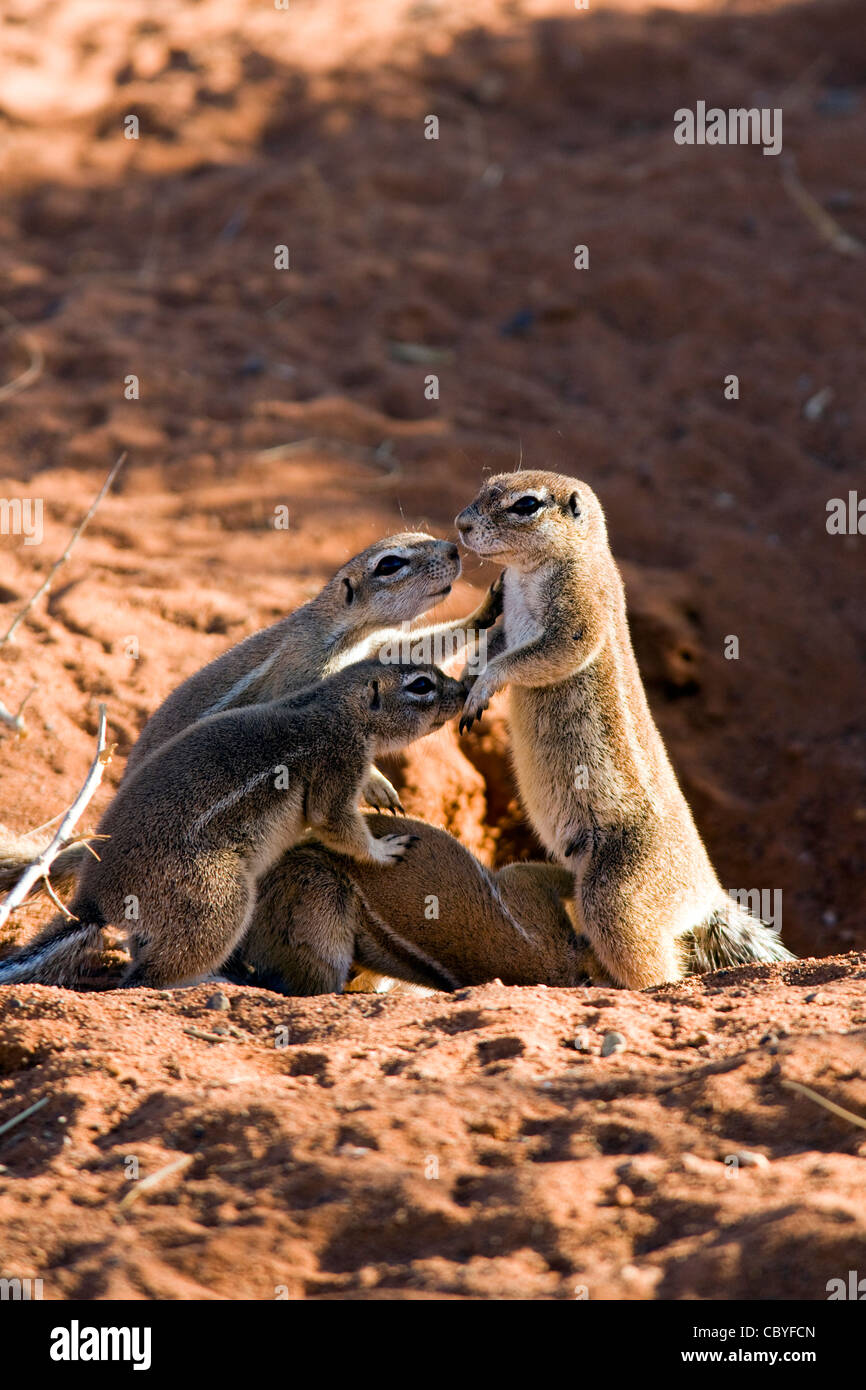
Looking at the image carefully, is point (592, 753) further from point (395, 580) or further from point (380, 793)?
point (395, 580)

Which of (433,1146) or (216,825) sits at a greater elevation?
(216,825)

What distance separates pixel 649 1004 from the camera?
4.73 m

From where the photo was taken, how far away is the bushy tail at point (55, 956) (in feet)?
16.9

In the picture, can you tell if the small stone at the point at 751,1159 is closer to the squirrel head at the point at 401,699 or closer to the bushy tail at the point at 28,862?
the squirrel head at the point at 401,699

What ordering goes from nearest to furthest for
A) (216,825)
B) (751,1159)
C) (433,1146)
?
(751,1159) → (433,1146) → (216,825)

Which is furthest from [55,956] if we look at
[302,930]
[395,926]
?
[395,926]

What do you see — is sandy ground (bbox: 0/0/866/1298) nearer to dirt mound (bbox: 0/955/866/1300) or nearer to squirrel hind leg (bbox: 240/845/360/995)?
dirt mound (bbox: 0/955/866/1300)

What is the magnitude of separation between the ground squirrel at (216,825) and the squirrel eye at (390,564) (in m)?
0.83

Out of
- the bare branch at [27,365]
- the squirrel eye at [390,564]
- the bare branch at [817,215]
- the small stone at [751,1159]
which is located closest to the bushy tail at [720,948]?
the squirrel eye at [390,564]

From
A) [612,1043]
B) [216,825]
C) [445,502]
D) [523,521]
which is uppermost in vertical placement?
[445,502]

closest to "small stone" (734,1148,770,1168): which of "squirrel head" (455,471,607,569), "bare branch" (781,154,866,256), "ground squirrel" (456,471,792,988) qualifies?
"ground squirrel" (456,471,792,988)

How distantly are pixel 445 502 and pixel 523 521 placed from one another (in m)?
2.77

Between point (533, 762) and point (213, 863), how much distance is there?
1637 millimetres

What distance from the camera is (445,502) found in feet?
28.7
